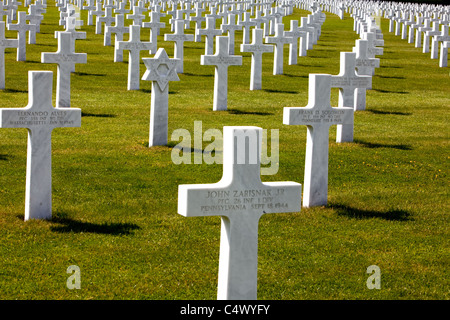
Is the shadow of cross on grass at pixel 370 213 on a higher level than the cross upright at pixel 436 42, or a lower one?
lower

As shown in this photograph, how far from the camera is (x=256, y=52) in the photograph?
62.3 feet

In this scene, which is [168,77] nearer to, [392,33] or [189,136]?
[189,136]

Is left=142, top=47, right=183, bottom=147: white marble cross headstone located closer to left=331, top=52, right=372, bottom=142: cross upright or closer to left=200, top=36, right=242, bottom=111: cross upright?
left=331, top=52, right=372, bottom=142: cross upright

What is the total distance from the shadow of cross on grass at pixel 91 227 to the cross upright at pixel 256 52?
11099mm

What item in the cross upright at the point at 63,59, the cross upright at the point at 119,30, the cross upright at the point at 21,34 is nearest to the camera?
the cross upright at the point at 63,59

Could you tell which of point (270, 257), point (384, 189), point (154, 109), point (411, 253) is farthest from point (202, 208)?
point (154, 109)

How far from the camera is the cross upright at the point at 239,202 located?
523 centimetres

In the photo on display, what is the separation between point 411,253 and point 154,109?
5708 mm

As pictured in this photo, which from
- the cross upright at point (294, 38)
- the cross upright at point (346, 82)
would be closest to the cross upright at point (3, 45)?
the cross upright at point (346, 82)

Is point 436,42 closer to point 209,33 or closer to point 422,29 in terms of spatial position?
point 422,29

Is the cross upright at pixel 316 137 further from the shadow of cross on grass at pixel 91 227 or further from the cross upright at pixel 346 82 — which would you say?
the cross upright at pixel 346 82

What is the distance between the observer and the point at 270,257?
7395 mm

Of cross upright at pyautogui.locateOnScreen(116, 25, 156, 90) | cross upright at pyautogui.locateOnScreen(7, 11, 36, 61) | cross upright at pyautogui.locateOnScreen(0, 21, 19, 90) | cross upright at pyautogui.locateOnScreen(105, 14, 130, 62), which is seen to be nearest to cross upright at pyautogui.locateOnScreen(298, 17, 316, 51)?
A: cross upright at pyautogui.locateOnScreen(105, 14, 130, 62)

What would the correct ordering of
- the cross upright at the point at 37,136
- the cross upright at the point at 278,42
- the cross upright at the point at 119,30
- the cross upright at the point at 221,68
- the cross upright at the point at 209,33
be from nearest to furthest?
1. the cross upright at the point at 37,136
2. the cross upright at the point at 221,68
3. the cross upright at the point at 278,42
4. the cross upright at the point at 119,30
5. the cross upright at the point at 209,33
